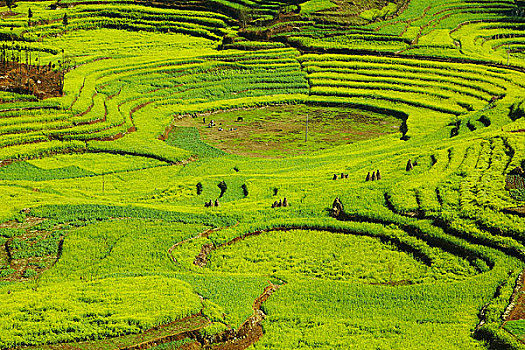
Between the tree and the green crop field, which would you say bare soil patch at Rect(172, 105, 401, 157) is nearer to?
the green crop field

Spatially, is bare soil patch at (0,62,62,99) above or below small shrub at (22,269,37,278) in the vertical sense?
above

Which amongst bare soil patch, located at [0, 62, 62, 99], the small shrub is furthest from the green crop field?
bare soil patch, located at [0, 62, 62, 99]

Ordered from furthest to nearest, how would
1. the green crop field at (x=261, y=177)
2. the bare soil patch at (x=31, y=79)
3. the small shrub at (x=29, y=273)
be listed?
the bare soil patch at (x=31, y=79) → the small shrub at (x=29, y=273) → the green crop field at (x=261, y=177)

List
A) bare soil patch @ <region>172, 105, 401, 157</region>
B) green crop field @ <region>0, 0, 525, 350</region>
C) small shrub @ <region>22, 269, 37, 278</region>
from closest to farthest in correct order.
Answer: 1. green crop field @ <region>0, 0, 525, 350</region>
2. small shrub @ <region>22, 269, 37, 278</region>
3. bare soil patch @ <region>172, 105, 401, 157</region>

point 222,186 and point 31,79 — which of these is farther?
point 31,79

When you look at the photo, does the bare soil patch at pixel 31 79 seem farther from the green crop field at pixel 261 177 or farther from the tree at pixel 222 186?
the tree at pixel 222 186

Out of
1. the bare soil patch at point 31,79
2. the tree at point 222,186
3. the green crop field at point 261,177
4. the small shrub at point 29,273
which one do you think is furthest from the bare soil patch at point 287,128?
the small shrub at point 29,273

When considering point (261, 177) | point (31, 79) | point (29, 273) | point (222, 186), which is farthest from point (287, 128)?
point (29, 273)

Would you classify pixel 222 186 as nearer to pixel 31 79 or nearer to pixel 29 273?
pixel 29 273
